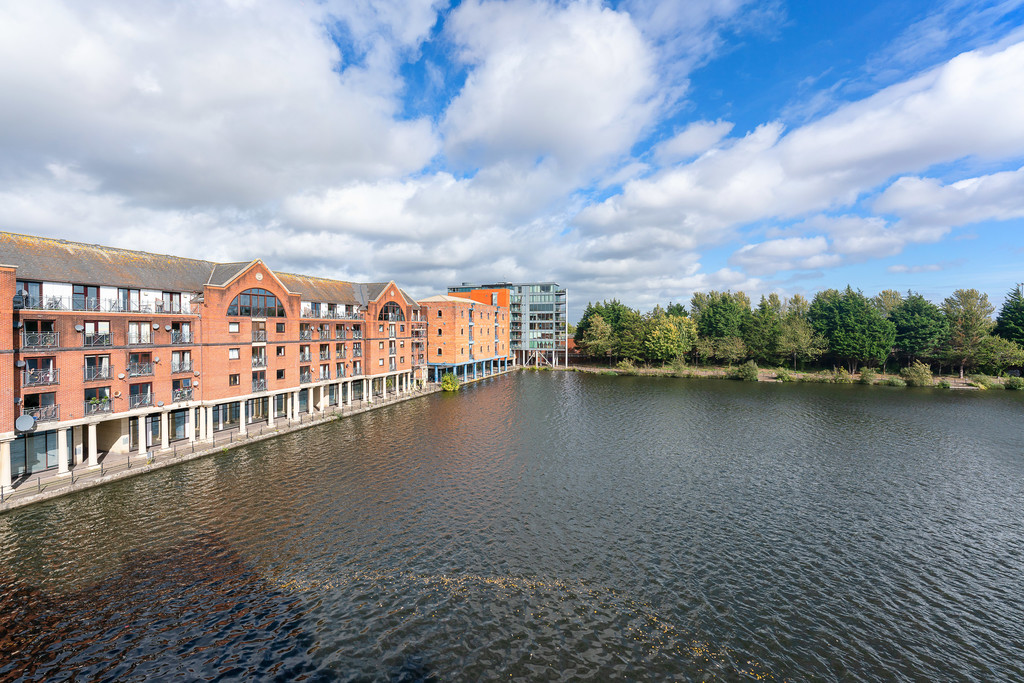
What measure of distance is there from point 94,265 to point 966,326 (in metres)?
114

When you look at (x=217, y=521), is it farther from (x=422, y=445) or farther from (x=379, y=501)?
(x=422, y=445)

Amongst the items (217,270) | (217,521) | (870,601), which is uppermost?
(217,270)

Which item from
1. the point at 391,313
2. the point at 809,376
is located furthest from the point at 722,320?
the point at 391,313

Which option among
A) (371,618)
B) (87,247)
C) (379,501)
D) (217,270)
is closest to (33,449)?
(87,247)

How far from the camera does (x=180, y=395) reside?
31266mm

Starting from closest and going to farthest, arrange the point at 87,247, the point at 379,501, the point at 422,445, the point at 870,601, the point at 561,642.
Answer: the point at 561,642 < the point at 870,601 < the point at 379,501 < the point at 87,247 < the point at 422,445

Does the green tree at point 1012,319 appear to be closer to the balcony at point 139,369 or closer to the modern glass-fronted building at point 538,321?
the modern glass-fronted building at point 538,321

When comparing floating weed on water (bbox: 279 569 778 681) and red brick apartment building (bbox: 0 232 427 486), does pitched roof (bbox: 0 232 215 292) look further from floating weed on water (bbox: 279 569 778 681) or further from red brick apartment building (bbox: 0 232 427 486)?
floating weed on water (bbox: 279 569 778 681)

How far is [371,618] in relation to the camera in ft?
49.4

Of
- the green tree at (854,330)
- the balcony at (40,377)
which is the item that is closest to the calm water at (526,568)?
the balcony at (40,377)

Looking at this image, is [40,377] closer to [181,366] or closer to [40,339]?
[40,339]

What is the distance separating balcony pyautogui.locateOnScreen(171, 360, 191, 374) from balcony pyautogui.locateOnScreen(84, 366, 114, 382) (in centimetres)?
368

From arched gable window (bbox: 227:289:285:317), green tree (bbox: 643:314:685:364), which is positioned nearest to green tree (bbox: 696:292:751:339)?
green tree (bbox: 643:314:685:364)

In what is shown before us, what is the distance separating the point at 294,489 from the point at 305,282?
29400 mm
